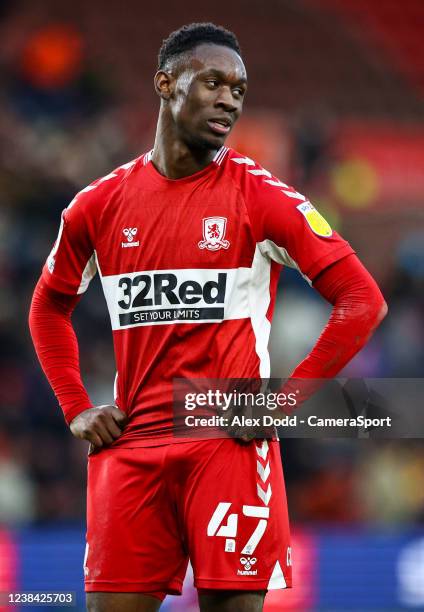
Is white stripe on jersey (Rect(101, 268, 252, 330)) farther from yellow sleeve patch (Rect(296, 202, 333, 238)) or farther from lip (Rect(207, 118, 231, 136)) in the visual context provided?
lip (Rect(207, 118, 231, 136))

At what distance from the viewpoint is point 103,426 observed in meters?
3.47

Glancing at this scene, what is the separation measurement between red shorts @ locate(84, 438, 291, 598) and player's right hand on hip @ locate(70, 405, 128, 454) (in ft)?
0.27

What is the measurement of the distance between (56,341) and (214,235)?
2.20ft

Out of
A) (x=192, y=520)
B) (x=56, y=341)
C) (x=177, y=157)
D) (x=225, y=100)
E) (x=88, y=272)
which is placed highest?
(x=225, y=100)

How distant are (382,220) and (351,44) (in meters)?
2.91

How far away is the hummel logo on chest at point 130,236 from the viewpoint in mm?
3471

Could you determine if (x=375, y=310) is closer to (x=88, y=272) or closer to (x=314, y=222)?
(x=314, y=222)

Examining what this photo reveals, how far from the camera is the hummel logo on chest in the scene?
3.47 meters

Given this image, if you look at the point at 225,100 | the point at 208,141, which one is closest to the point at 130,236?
the point at 208,141

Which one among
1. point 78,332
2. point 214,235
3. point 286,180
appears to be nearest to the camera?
point 214,235

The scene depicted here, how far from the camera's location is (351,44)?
14.8m

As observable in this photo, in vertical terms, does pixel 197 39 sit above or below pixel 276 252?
above

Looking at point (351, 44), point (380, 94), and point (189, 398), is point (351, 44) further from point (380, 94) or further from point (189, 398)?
point (189, 398)

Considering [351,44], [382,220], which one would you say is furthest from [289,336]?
[351,44]
